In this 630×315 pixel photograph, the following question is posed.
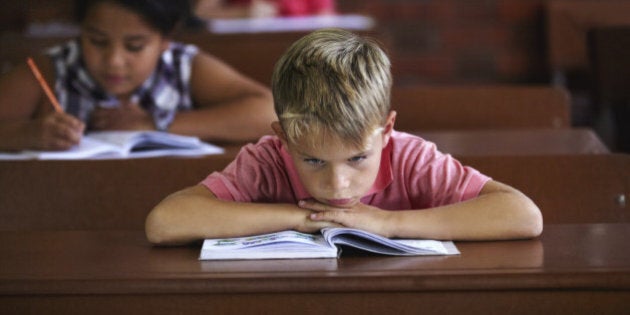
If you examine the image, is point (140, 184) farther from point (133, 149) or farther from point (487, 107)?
point (487, 107)

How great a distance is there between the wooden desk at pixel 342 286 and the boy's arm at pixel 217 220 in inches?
4.1

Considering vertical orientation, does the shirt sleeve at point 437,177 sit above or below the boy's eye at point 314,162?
below

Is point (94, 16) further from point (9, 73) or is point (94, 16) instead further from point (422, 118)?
point (422, 118)

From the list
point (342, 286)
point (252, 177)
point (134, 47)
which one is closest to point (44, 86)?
point (134, 47)

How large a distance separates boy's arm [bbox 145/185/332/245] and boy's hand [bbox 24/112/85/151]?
2.49ft

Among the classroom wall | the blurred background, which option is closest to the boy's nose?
the blurred background

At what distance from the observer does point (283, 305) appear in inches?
50.1

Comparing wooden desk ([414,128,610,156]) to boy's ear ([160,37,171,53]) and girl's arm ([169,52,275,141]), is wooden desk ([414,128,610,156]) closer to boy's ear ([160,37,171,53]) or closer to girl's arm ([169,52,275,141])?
girl's arm ([169,52,275,141])

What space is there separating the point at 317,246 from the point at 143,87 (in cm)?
132

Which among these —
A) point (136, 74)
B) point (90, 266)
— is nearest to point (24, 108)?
point (136, 74)

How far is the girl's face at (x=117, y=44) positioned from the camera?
7.87 feet

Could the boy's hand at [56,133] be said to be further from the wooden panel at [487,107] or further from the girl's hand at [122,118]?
the wooden panel at [487,107]

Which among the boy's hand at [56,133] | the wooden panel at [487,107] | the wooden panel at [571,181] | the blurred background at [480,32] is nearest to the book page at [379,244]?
the wooden panel at [571,181]

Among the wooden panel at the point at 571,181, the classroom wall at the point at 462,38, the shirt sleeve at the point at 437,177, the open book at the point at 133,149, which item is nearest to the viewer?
the shirt sleeve at the point at 437,177
